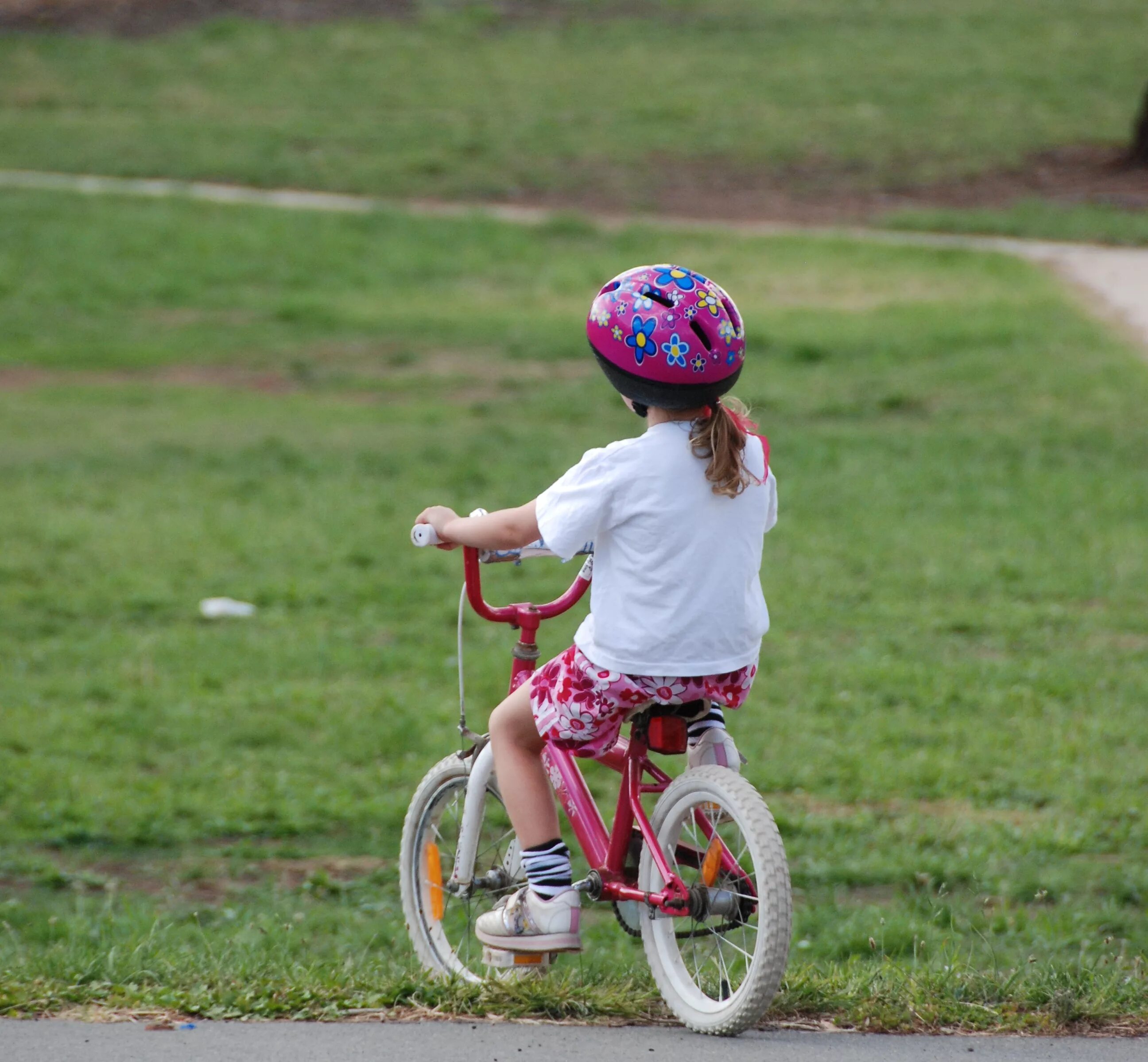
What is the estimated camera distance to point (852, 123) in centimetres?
2608

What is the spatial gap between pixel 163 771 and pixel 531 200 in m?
16.6

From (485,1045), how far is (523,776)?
625mm

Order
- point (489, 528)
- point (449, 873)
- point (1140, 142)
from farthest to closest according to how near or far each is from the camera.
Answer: point (1140, 142) < point (449, 873) < point (489, 528)

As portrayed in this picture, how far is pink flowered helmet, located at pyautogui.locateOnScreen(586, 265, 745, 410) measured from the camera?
3514 mm

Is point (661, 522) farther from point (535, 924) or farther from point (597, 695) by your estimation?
point (535, 924)

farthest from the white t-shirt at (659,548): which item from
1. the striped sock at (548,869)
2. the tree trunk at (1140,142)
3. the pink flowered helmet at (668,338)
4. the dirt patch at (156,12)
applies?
the dirt patch at (156,12)

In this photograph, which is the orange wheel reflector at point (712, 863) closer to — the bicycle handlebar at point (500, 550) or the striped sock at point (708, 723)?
the striped sock at point (708, 723)

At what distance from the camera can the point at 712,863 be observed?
3.70 meters

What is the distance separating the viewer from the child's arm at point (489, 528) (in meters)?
3.69

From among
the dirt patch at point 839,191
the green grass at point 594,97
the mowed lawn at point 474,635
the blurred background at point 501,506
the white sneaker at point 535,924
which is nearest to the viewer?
the white sneaker at point 535,924

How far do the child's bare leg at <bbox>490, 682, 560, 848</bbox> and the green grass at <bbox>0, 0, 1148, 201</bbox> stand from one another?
17849 mm

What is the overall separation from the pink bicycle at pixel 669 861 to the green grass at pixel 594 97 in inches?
696

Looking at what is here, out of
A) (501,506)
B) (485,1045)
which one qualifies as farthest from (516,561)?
(501,506)

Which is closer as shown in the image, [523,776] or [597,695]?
[597,695]
